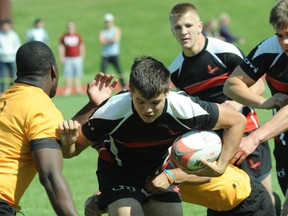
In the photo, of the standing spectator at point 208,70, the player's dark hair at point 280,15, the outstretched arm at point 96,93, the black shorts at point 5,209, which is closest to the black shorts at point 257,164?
the standing spectator at point 208,70

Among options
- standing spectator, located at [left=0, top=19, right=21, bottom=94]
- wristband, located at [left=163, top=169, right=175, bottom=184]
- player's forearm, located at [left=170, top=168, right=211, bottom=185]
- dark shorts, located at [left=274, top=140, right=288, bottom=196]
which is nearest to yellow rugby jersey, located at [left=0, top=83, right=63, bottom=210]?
wristband, located at [left=163, top=169, right=175, bottom=184]

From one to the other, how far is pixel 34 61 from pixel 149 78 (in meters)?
0.83

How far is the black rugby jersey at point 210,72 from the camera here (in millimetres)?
7918

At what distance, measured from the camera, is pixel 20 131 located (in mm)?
4969

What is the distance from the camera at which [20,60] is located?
17.5ft

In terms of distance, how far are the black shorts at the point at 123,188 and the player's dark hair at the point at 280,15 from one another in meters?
1.51

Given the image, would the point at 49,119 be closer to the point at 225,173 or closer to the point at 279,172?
the point at 225,173

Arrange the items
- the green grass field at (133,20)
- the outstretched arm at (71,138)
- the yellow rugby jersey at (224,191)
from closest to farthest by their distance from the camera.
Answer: the outstretched arm at (71,138) → the yellow rugby jersey at (224,191) → the green grass field at (133,20)

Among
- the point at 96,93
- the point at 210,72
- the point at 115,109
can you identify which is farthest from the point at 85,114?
the point at 210,72

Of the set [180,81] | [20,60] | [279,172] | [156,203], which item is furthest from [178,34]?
[20,60]

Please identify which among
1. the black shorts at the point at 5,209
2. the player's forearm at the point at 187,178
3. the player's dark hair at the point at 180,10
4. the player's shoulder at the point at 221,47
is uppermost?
the player's dark hair at the point at 180,10

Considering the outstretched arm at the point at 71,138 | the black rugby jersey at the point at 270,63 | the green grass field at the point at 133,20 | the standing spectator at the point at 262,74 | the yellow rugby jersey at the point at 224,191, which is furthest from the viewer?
the green grass field at the point at 133,20

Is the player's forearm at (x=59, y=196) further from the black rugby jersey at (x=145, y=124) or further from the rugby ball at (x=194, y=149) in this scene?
the rugby ball at (x=194, y=149)

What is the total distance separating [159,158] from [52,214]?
8.62 ft
